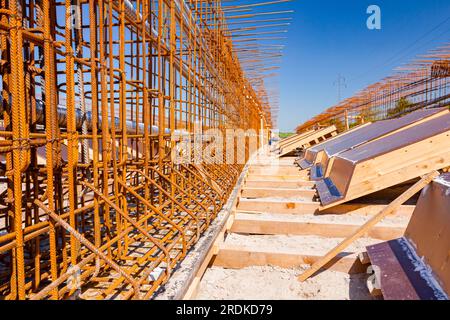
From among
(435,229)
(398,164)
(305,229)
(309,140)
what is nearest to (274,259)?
(305,229)

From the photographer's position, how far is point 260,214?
4.83 m

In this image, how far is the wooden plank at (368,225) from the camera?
9.02 ft

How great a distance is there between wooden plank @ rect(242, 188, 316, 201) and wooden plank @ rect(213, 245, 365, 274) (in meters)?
2.24

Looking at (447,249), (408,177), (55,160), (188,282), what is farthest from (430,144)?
(55,160)

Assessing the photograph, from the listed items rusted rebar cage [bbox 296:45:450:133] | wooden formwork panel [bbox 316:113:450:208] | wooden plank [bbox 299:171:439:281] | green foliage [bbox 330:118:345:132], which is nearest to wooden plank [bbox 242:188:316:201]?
wooden formwork panel [bbox 316:113:450:208]

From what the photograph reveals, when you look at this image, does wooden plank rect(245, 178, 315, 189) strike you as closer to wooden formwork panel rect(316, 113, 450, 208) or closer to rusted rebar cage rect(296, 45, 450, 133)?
wooden formwork panel rect(316, 113, 450, 208)

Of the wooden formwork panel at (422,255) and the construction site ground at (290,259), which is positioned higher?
the wooden formwork panel at (422,255)

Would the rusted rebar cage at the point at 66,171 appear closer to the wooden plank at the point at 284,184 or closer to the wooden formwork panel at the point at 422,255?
the wooden formwork panel at the point at 422,255

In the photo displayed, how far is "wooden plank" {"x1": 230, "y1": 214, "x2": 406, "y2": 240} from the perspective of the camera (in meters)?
3.57

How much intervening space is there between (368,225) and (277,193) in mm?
2919

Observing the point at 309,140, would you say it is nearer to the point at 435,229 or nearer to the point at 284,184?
the point at 284,184

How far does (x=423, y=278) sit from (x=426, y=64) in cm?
1806

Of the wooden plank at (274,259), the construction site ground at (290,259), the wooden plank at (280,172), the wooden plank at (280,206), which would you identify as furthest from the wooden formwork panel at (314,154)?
the wooden plank at (274,259)

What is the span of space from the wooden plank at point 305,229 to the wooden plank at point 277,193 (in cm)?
151
